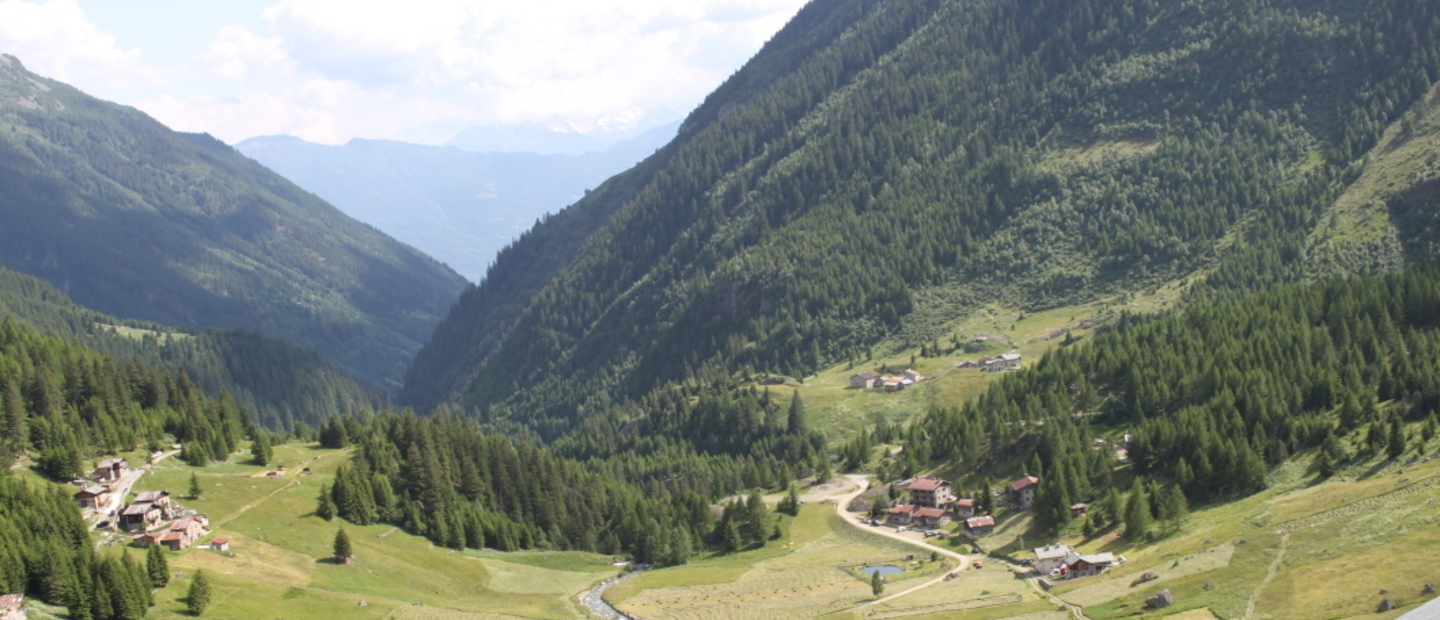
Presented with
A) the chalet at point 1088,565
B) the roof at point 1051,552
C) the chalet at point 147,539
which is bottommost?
the chalet at point 1088,565

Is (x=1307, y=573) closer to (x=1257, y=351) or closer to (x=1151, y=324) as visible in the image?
(x=1257, y=351)

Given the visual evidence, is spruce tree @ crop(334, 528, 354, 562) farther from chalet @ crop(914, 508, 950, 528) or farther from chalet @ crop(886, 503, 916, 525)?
chalet @ crop(914, 508, 950, 528)

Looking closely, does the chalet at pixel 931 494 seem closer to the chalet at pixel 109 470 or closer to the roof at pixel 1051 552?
the roof at pixel 1051 552

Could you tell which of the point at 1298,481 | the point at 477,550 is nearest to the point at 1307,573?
the point at 1298,481

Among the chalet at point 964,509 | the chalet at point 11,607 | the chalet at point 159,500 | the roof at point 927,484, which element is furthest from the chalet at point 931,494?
the chalet at point 11,607

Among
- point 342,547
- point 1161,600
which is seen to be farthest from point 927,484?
point 342,547

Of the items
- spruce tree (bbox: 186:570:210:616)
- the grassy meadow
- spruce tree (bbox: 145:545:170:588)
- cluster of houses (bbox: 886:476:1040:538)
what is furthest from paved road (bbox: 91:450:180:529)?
cluster of houses (bbox: 886:476:1040:538)
